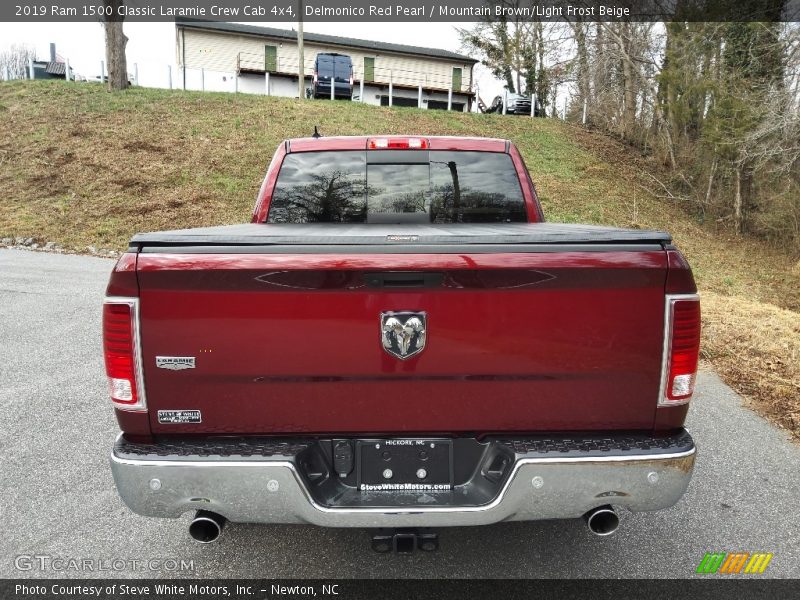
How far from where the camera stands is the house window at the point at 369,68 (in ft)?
133

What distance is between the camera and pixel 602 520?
7.60 ft

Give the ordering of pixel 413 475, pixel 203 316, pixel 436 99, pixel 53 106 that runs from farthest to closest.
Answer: pixel 436 99 < pixel 53 106 < pixel 413 475 < pixel 203 316

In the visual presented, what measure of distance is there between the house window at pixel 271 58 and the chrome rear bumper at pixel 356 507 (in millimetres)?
40210

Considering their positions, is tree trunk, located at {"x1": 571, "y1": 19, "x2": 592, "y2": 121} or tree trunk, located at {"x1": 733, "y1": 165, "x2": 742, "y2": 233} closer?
tree trunk, located at {"x1": 733, "y1": 165, "x2": 742, "y2": 233}

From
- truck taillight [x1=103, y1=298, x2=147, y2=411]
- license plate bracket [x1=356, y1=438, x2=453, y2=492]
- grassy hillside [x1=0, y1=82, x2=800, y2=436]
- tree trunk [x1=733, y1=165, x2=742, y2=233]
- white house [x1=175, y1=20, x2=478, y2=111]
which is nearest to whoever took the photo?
truck taillight [x1=103, y1=298, x2=147, y2=411]

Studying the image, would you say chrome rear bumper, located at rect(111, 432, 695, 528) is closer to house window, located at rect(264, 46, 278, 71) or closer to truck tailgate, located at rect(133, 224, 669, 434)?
truck tailgate, located at rect(133, 224, 669, 434)

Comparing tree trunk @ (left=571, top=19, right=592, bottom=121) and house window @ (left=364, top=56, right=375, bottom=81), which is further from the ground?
house window @ (left=364, top=56, right=375, bottom=81)

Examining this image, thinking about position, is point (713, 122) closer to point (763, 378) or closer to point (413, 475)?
point (763, 378)

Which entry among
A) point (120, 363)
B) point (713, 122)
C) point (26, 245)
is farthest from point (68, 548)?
point (713, 122)

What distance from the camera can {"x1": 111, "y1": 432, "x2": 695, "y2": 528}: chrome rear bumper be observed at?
6.99 ft

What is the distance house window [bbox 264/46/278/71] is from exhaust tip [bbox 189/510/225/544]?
40.2m

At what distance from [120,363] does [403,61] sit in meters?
43.0

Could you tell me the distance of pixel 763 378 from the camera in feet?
18.9

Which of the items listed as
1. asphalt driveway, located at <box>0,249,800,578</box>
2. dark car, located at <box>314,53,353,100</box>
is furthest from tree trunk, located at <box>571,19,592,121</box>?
asphalt driveway, located at <box>0,249,800,578</box>
